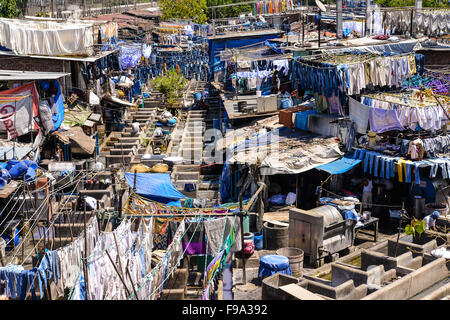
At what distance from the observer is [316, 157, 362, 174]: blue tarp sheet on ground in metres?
22.1

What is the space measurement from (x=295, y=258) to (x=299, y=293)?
5.83 meters

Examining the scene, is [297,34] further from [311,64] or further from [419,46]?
[311,64]

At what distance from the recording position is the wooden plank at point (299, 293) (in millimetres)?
11758

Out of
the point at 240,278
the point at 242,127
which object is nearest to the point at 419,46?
the point at 242,127

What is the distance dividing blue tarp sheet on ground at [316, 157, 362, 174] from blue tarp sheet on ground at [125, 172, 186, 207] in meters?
5.56

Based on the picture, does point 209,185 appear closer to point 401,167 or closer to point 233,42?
point 401,167

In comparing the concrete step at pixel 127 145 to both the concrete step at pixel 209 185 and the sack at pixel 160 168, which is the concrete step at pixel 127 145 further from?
the concrete step at pixel 209 185

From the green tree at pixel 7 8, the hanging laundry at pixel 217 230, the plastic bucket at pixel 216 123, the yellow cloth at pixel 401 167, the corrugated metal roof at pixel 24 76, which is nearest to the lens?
the hanging laundry at pixel 217 230

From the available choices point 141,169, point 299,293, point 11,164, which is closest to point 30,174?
point 11,164

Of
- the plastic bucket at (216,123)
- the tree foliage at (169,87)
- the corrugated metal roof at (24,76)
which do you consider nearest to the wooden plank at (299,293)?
the corrugated metal roof at (24,76)

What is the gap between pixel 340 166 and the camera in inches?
885

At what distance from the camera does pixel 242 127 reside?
30.0 metres

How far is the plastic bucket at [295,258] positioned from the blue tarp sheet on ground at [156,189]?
5011 millimetres

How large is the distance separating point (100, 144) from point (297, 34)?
16717 millimetres
